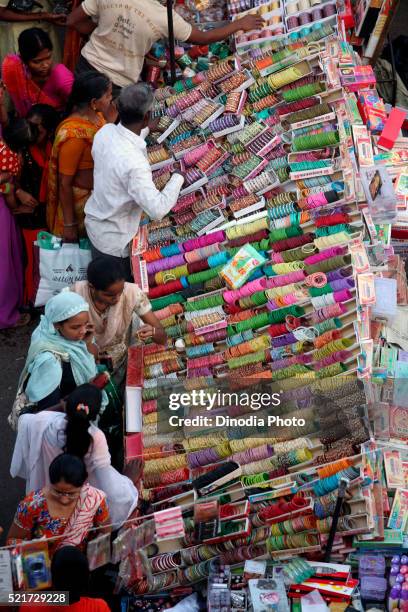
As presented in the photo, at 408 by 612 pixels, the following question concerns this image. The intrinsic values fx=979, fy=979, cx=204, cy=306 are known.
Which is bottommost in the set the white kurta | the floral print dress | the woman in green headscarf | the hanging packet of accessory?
the floral print dress

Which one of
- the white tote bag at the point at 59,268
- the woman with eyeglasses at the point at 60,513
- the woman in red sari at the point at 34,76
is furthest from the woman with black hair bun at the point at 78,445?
the woman in red sari at the point at 34,76

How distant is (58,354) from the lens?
417 cm

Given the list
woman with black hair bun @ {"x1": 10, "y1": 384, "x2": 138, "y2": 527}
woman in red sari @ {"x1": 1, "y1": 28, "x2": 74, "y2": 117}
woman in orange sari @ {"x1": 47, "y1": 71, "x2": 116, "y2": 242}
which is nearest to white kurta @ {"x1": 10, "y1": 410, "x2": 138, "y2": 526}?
woman with black hair bun @ {"x1": 10, "y1": 384, "x2": 138, "y2": 527}

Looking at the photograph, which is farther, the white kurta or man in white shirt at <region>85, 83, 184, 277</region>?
man in white shirt at <region>85, 83, 184, 277</region>

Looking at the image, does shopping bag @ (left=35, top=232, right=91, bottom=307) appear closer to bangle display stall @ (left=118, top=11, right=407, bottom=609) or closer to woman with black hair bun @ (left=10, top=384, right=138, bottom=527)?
bangle display stall @ (left=118, top=11, right=407, bottom=609)

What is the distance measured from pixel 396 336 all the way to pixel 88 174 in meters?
1.83

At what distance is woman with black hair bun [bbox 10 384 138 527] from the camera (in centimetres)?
385

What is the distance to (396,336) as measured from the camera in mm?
4930

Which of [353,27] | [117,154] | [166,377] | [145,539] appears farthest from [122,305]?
[353,27]

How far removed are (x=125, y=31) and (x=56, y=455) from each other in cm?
278

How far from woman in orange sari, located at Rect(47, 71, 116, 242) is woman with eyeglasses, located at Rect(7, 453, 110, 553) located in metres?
1.94

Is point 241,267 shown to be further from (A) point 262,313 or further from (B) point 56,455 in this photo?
(B) point 56,455

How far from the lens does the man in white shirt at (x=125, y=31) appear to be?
563 cm

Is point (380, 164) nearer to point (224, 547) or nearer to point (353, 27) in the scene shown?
point (353, 27)
